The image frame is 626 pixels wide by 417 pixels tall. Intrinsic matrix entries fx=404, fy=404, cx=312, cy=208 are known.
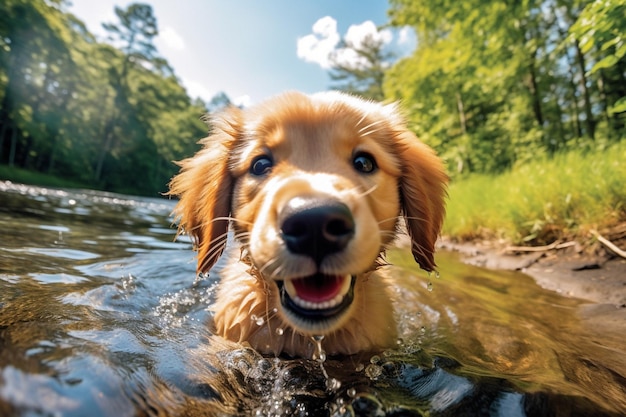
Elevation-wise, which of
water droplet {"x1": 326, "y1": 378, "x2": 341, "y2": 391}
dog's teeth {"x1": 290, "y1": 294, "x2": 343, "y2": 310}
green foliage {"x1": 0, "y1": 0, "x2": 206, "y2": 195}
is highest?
green foliage {"x1": 0, "y1": 0, "x2": 206, "y2": 195}

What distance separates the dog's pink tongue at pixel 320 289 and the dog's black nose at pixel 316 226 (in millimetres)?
221

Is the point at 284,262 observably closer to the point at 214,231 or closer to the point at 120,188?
the point at 214,231

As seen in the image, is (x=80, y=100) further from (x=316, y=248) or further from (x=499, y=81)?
(x=316, y=248)

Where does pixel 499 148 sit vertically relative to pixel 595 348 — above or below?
above

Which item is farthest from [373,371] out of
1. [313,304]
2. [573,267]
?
[573,267]

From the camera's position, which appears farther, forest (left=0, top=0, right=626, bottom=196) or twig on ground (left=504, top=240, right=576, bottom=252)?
forest (left=0, top=0, right=626, bottom=196)

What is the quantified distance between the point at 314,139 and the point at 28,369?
178 cm

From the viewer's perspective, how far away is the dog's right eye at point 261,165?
2537mm

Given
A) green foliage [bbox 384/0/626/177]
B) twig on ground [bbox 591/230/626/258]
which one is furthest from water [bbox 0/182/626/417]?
green foliage [bbox 384/0/626/177]

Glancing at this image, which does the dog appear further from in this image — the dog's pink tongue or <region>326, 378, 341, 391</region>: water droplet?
<region>326, 378, 341, 391</region>: water droplet

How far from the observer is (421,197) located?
288cm

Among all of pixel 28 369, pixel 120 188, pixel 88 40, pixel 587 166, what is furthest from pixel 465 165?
pixel 88 40

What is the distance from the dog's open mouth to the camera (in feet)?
6.05

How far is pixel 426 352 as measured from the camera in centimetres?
242
